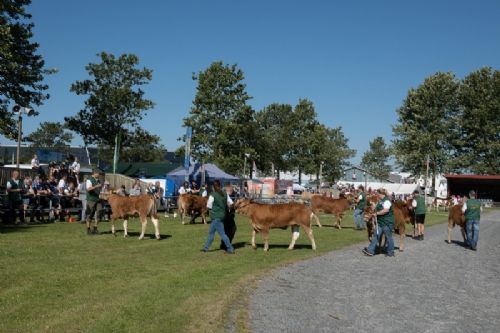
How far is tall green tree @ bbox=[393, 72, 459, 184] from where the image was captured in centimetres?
7288

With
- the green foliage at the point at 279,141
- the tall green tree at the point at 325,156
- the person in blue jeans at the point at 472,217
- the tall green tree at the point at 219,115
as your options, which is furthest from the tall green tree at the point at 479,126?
the person in blue jeans at the point at 472,217

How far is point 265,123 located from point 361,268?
76.5 m

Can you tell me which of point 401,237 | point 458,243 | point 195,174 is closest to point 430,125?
point 195,174

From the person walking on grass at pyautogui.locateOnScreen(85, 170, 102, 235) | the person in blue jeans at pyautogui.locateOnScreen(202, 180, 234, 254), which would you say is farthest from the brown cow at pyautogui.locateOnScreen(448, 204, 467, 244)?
the person walking on grass at pyautogui.locateOnScreen(85, 170, 102, 235)

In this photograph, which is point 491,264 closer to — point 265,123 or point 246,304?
point 246,304

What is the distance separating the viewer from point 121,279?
955cm

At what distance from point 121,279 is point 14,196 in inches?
455

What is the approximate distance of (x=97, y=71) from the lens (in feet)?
158

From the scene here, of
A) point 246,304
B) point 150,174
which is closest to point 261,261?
point 246,304

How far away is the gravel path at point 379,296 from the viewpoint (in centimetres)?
743

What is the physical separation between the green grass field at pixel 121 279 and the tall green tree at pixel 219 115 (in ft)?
125

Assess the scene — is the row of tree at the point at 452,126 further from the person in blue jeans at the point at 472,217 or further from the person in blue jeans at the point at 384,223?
the person in blue jeans at the point at 384,223

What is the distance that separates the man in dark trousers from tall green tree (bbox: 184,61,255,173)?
3539 centimetres

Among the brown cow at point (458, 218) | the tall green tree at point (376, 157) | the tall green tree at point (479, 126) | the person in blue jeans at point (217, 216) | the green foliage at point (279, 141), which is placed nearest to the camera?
the person in blue jeans at point (217, 216)
